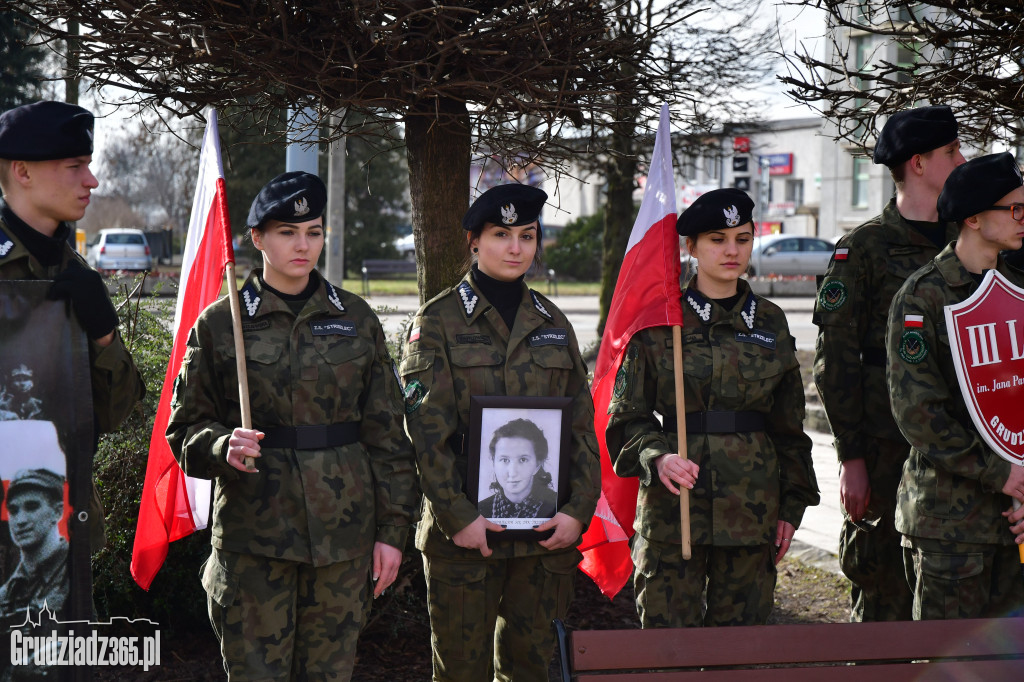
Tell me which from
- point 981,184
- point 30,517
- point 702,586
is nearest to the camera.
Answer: point 30,517

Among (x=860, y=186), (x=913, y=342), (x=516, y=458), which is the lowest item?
(x=516, y=458)

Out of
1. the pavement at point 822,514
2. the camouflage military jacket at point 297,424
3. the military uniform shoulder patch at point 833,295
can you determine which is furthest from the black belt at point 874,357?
the camouflage military jacket at point 297,424

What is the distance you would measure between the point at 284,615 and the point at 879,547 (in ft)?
7.94

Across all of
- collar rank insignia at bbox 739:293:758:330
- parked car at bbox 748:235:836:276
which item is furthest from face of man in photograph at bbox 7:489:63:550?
parked car at bbox 748:235:836:276

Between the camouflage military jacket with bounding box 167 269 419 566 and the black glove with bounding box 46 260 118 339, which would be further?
the camouflage military jacket with bounding box 167 269 419 566

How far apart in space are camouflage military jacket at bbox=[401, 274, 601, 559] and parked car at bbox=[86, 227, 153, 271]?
29837mm

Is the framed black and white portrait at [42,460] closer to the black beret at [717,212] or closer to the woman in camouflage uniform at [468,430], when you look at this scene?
the woman in camouflage uniform at [468,430]

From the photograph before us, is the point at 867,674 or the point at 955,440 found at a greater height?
the point at 955,440

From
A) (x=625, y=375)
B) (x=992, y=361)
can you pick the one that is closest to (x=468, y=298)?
(x=625, y=375)

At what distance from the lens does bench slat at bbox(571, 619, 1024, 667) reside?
8.80 feet

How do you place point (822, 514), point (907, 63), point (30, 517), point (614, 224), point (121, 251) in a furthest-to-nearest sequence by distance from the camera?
point (121, 251), point (614, 224), point (822, 514), point (907, 63), point (30, 517)

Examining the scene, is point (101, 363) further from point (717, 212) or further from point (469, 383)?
point (717, 212)

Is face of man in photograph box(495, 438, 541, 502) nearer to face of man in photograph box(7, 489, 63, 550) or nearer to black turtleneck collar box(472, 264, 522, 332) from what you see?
black turtleneck collar box(472, 264, 522, 332)

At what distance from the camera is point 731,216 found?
3.67 m
